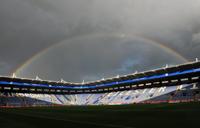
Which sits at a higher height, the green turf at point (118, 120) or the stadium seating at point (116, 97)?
the stadium seating at point (116, 97)

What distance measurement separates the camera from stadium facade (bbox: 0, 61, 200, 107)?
10838 cm

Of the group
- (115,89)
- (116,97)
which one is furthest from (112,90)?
(116,97)

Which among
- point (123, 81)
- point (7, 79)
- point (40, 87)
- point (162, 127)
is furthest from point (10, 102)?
point (162, 127)

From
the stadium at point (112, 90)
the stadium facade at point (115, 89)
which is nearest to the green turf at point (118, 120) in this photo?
the stadium at point (112, 90)

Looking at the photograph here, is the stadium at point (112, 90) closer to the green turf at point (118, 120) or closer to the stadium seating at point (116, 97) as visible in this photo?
the stadium seating at point (116, 97)

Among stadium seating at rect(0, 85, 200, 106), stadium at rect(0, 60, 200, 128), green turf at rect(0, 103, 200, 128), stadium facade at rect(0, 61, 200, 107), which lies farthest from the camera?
stadium facade at rect(0, 61, 200, 107)

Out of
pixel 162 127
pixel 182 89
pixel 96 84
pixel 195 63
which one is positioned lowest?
pixel 162 127

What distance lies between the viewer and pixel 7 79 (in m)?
142

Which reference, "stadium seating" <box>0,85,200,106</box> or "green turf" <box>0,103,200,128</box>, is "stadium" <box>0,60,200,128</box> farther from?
"green turf" <box>0,103,200,128</box>

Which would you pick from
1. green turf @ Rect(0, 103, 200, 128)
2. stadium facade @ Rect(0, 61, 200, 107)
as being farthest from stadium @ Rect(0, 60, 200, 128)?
green turf @ Rect(0, 103, 200, 128)

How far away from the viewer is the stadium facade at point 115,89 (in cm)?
10838

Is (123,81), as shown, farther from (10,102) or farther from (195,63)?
(10,102)

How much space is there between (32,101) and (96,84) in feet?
140

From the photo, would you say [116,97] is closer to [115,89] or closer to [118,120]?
[115,89]
